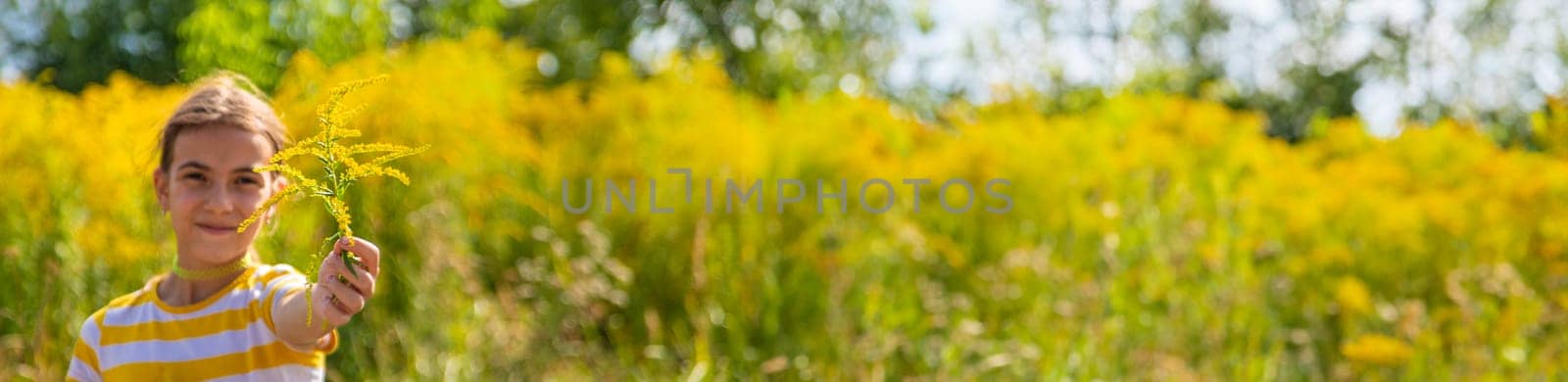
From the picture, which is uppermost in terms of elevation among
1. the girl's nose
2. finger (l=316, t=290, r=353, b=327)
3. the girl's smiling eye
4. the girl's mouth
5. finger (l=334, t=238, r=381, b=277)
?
the girl's smiling eye

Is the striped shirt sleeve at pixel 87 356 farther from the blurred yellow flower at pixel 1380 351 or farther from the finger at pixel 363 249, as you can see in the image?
the blurred yellow flower at pixel 1380 351

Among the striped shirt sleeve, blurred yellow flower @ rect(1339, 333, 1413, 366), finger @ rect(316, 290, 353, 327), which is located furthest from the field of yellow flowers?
finger @ rect(316, 290, 353, 327)

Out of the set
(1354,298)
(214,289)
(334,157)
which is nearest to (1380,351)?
(1354,298)

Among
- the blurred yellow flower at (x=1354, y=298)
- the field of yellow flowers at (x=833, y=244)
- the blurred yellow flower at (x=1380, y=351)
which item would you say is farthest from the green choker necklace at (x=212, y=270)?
the blurred yellow flower at (x=1354, y=298)

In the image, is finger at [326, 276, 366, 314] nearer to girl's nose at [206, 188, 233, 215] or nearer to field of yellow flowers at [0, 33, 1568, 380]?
girl's nose at [206, 188, 233, 215]

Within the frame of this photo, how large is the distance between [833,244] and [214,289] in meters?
2.00

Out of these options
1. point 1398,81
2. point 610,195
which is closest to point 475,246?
point 610,195

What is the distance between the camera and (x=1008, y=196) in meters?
4.29

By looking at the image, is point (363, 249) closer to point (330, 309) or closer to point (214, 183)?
point (330, 309)

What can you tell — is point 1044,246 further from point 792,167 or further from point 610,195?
point 610,195

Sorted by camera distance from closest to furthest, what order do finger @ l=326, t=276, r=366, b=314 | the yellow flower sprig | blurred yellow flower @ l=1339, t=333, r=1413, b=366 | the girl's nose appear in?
the yellow flower sprig
finger @ l=326, t=276, r=366, b=314
the girl's nose
blurred yellow flower @ l=1339, t=333, r=1413, b=366

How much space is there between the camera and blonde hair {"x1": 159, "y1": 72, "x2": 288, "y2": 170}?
4.16ft

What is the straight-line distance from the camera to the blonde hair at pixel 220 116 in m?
1.27

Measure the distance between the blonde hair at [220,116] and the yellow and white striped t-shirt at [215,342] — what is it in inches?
5.3
